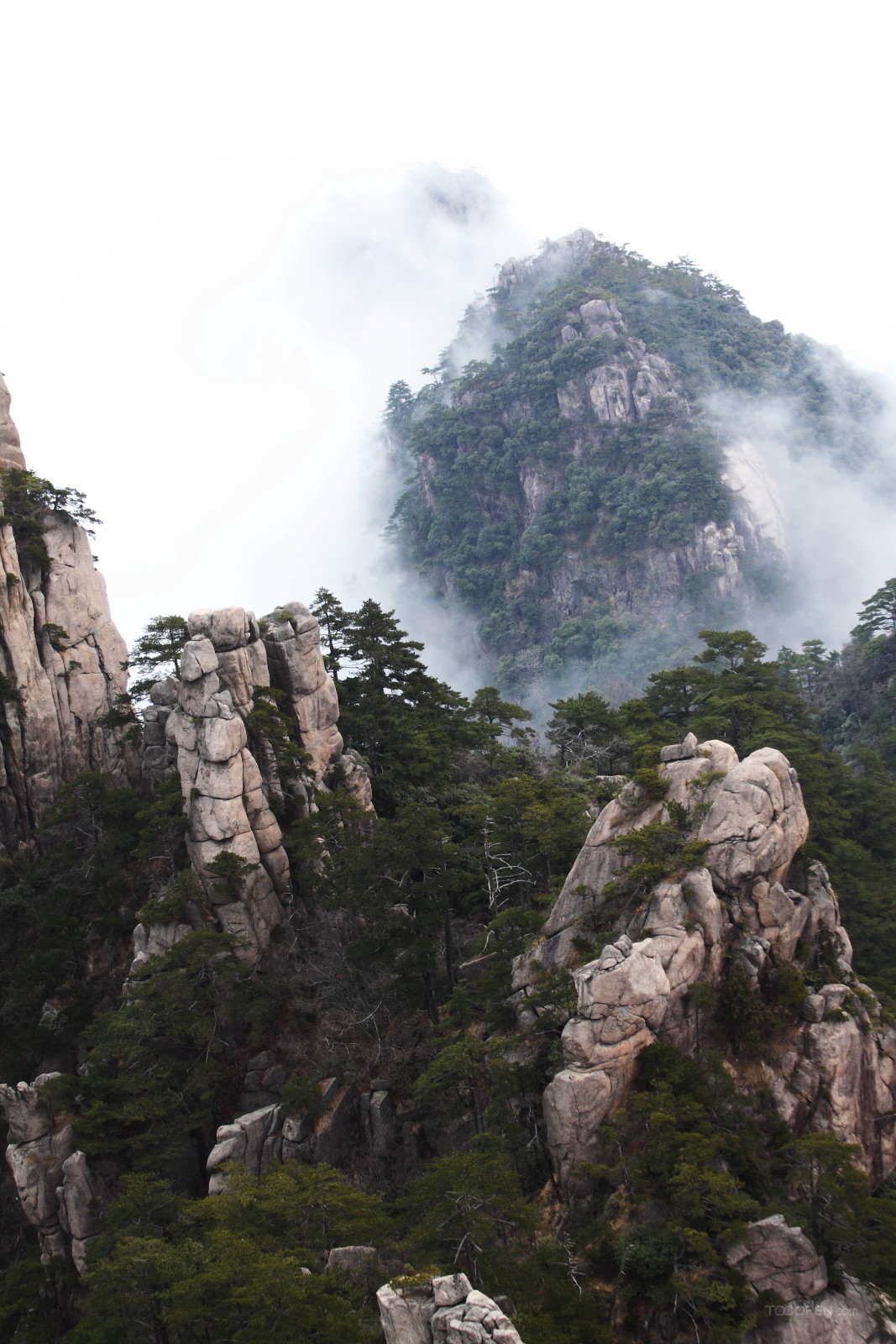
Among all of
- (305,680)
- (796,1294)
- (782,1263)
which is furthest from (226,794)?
(796,1294)

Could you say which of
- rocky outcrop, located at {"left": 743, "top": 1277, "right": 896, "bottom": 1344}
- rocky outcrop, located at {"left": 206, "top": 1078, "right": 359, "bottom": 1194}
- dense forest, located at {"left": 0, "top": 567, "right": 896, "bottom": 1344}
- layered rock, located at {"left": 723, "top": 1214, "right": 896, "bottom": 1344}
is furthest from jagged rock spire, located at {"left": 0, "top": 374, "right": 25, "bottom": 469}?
rocky outcrop, located at {"left": 743, "top": 1277, "right": 896, "bottom": 1344}

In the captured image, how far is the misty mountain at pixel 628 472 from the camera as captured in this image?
320 ft

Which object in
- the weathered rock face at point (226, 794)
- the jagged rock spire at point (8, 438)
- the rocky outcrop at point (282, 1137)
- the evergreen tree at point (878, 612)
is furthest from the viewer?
the evergreen tree at point (878, 612)

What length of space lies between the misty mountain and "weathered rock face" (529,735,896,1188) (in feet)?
204

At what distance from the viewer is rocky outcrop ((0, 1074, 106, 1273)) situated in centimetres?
2405

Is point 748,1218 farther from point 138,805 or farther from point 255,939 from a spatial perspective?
point 138,805

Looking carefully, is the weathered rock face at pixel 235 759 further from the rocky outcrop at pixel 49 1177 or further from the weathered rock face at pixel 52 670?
the rocky outcrop at pixel 49 1177

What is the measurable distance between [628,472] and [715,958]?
290 feet

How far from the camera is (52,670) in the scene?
36.3m

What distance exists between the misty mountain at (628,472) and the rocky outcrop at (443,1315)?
73.7 meters

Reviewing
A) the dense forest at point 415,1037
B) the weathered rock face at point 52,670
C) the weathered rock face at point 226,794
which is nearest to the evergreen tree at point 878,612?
the dense forest at point 415,1037

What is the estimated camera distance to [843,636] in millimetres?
95750

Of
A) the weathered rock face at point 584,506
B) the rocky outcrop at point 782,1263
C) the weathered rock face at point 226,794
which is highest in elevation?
the weathered rock face at point 584,506

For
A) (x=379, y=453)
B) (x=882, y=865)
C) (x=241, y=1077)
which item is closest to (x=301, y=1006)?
(x=241, y=1077)
